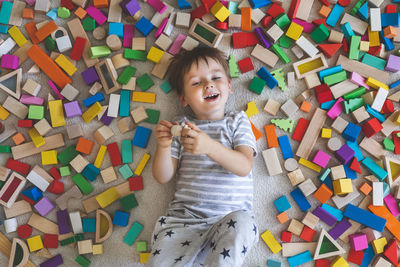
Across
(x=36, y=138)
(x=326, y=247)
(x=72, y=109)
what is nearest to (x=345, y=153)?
(x=326, y=247)

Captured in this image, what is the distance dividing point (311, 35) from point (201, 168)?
1.74 feet

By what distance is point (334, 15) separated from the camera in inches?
37.2

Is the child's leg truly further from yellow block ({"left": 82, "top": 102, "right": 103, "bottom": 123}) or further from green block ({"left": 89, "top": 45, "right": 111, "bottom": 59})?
green block ({"left": 89, "top": 45, "right": 111, "bottom": 59})

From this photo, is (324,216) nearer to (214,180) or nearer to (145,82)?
(214,180)

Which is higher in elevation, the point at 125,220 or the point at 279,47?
the point at 279,47

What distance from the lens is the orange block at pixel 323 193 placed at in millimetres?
903

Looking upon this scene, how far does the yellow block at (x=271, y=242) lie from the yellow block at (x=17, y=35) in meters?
0.95

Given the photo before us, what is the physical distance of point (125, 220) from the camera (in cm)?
91

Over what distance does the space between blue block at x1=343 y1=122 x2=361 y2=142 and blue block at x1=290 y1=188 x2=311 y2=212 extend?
22 centimetres

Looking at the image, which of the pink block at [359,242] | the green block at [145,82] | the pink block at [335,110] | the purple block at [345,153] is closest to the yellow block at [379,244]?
the pink block at [359,242]

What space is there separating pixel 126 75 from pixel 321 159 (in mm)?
638

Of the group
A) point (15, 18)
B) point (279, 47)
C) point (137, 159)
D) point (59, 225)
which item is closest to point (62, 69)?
point (15, 18)

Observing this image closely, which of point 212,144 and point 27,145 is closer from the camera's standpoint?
point 212,144

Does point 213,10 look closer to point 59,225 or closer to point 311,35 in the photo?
point 311,35
